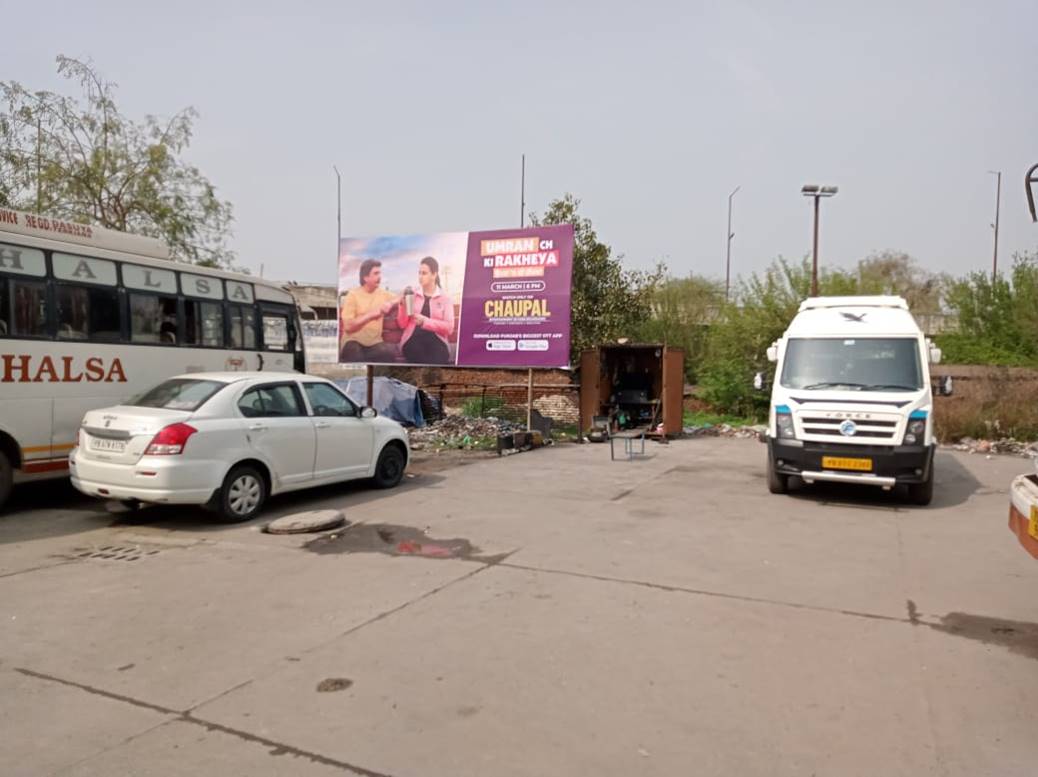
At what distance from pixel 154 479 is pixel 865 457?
8.25 meters

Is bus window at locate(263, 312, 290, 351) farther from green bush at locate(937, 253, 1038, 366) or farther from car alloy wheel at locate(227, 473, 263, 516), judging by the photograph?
green bush at locate(937, 253, 1038, 366)

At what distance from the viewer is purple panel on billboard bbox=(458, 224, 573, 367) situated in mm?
15844

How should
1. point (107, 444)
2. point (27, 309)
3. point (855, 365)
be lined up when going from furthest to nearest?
1. point (855, 365)
2. point (27, 309)
3. point (107, 444)

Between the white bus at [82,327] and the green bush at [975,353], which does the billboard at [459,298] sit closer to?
the white bus at [82,327]

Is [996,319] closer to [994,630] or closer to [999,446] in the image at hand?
[999,446]

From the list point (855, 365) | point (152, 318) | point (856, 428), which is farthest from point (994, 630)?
point (152, 318)

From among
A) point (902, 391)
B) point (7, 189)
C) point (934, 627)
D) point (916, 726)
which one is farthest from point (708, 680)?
point (7, 189)

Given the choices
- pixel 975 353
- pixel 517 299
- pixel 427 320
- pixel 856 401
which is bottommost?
pixel 856 401

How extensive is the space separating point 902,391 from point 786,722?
7.24m

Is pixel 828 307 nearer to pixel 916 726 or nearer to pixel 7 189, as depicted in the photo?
pixel 916 726

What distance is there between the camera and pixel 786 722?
3.66 meters

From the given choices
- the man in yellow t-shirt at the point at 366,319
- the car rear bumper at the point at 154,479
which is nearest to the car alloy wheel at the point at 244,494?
the car rear bumper at the point at 154,479

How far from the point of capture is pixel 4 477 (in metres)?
8.58

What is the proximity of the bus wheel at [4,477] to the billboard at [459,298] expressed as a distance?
359 inches
